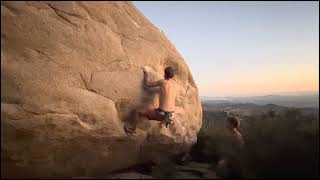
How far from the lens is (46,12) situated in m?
6.17

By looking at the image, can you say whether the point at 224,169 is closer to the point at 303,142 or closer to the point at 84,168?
the point at 303,142

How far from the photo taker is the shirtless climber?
7309 mm

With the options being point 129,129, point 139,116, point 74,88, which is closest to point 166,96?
point 139,116

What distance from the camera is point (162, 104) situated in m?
7.40

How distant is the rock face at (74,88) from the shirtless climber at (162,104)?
Answer: 155mm

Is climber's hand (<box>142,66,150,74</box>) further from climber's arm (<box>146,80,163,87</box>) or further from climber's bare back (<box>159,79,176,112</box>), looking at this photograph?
climber's bare back (<box>159,79,176,112</box>)

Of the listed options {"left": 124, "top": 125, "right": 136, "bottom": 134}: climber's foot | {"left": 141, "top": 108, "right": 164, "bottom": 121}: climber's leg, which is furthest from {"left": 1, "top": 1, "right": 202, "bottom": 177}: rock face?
{"left": 141, "top": 108, "right": 164, "bottom": 121}: climber's leg

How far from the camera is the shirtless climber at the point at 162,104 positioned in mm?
7309

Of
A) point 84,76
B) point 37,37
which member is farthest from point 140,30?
point 37,37

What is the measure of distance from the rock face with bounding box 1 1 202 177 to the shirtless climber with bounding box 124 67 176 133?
155mm

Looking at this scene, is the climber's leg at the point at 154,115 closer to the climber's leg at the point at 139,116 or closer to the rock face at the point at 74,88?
the climber's leg at the point at 139,116

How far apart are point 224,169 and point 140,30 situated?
3217 mm

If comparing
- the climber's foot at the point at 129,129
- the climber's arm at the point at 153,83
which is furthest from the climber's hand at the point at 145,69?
the climber's foot at the point at 129,129

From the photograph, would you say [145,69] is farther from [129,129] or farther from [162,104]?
[129,129]
